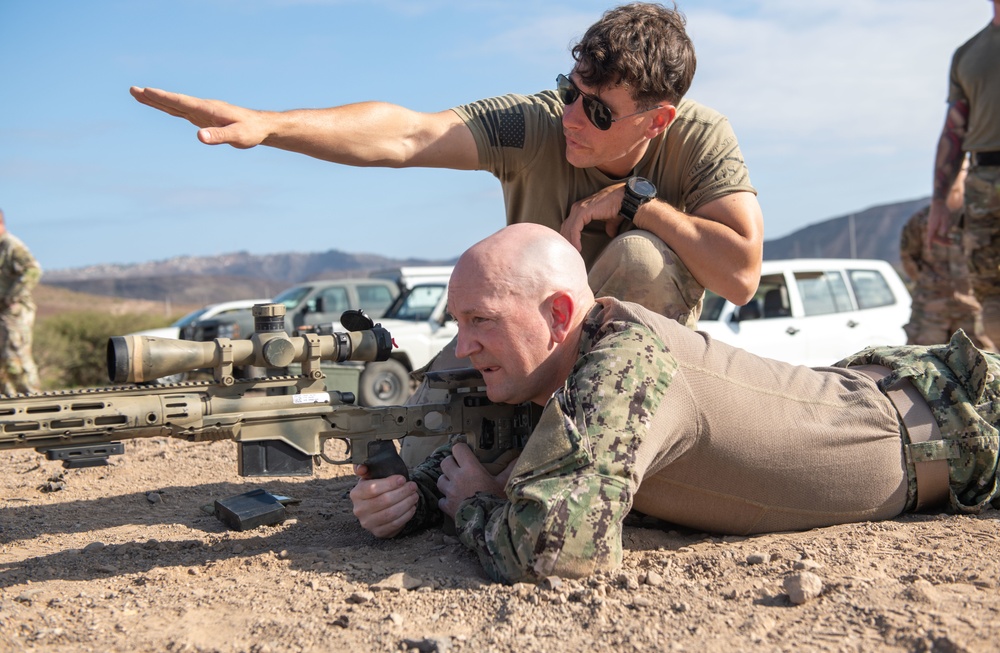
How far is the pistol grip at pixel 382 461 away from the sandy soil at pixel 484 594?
0.97ft

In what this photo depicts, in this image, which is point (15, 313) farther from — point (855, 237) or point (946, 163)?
point (855, 237)

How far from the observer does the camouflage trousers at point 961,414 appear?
3.51 meters

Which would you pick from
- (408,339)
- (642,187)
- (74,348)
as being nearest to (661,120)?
(642,187)

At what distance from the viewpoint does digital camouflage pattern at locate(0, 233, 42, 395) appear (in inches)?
454

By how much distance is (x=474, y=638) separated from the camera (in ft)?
8.64

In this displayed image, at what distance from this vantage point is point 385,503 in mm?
3711

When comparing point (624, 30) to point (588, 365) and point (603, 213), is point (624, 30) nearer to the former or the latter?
point (603, 213)

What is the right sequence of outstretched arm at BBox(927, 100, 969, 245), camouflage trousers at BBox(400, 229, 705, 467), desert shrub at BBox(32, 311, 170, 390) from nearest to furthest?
camouflage trousers at BBox(400, 229, 705, 467)
outstretched arm at BBox(927, 100, 969, 245)
desert shrub at BBox(32, 311, 170, 390)

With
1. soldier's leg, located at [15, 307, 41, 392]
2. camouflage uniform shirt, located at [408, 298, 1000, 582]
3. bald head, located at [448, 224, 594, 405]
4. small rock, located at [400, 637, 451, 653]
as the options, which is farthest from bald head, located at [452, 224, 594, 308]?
soldier's leg, located at [15, 307, 41, 392]

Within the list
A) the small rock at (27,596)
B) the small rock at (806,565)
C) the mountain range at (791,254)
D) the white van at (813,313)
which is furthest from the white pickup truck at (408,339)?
the mountain range at (791,254)

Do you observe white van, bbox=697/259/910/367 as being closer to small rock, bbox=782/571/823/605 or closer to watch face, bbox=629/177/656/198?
watch face, bbox=629/177/656/198

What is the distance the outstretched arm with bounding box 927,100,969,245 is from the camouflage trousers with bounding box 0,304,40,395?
10.1 metres

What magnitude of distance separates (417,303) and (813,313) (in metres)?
5.18

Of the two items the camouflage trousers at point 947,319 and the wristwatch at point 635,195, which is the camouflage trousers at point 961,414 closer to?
the wristwatch at point 635,195
